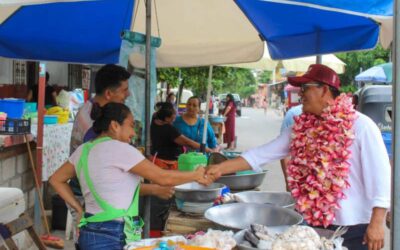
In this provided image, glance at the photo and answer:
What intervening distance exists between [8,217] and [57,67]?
661 centimetres

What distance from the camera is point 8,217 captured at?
434 centimetres

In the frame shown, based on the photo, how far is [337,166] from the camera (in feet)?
8.88

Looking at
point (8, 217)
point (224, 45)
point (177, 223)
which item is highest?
point (224, 45)

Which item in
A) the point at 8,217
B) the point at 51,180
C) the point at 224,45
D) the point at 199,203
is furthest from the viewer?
the point at 224,45

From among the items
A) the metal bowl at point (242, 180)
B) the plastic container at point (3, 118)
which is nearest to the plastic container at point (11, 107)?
the plastic container at point (3, 118)

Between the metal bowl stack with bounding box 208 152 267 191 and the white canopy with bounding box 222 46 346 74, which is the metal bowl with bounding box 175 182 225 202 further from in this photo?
the white canopy with bounding box 222 46 346 74

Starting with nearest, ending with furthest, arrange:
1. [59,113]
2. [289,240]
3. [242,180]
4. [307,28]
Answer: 1. [289,240]
2. [242,180]
3. [307,28]
4. [59,113]

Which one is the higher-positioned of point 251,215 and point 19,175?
point 251,215

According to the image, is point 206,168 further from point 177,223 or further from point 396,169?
point 396,169

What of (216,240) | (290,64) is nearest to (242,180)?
(216,240)

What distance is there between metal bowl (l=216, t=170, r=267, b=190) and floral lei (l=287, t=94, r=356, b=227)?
75 centimetres

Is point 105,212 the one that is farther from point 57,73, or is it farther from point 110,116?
point 57,73

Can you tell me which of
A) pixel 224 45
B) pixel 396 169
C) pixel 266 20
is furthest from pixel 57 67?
pixel 396 169

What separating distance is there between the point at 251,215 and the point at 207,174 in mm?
431
